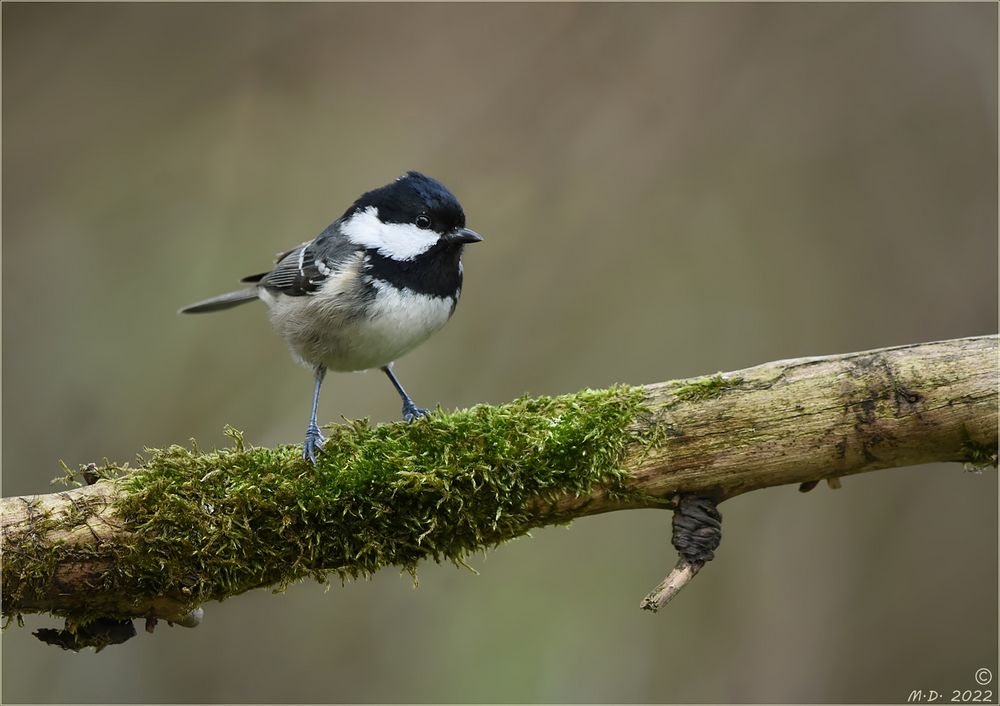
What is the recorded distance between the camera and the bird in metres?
3.19

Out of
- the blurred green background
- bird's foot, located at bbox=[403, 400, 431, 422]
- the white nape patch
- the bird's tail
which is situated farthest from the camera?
the blurred green background

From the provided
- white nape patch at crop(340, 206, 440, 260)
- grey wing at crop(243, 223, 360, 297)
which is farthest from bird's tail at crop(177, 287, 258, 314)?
white nape patch at crop(340, 206, 440, 260)

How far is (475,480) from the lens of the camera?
8.04 ft

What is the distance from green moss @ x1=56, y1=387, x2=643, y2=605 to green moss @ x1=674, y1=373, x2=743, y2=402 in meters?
0.15

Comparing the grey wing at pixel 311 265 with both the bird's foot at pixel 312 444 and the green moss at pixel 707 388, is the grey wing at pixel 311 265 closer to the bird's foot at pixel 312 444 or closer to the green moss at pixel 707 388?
the bird's foot at pixel 312 444

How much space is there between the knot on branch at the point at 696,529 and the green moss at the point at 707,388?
0.29m

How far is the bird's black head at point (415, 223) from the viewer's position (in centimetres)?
328

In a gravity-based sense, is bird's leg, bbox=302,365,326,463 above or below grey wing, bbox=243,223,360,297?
below

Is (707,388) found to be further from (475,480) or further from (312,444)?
(312,444)

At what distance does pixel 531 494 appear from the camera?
8.09 feet

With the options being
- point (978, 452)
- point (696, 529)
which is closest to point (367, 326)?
point (696, 529)

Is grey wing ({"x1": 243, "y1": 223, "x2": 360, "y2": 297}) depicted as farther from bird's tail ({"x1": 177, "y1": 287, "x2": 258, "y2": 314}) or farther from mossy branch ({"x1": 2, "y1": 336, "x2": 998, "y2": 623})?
mossy branch ({"x1": 2, "y1": 336, "x2": 998, "y2": 623})

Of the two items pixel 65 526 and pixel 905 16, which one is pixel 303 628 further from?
pixel 905 16

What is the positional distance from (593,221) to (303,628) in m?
3.07
